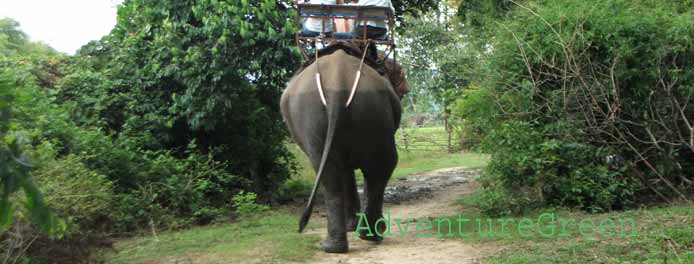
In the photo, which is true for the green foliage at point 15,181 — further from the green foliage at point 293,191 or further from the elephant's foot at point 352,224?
the green foliage at point 293,191

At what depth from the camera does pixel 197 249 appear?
6.27 m

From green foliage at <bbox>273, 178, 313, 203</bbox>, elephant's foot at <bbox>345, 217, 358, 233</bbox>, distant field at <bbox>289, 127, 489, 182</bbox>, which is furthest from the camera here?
distant field at <bbox>289, 127, 489, 182</bbox>

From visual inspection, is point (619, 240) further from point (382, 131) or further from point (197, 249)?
point (197, 249)

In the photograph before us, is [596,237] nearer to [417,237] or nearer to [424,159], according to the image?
[417,237]

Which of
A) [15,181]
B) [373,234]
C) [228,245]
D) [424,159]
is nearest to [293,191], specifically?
[228,245]

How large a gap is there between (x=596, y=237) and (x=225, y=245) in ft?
11.4

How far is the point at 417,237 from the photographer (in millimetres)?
6703

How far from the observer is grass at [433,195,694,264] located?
16.3 feet

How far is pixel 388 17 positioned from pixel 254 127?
4639mm

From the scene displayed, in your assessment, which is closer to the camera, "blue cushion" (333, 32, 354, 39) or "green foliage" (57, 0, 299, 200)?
"blue cushion" (333, 32, 354, 39)

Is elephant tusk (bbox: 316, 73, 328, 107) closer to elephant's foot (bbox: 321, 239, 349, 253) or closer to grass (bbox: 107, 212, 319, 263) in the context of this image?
elephant's foot (bbox: 321, 239, 349, 253)

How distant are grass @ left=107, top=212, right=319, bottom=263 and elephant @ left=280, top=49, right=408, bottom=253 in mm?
394

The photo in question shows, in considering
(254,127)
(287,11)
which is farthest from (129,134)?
(287,11)

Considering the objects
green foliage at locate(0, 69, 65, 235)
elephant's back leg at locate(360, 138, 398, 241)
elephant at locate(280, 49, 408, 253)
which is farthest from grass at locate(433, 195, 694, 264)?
green foliage at locate(0, 69, 65, 235)
